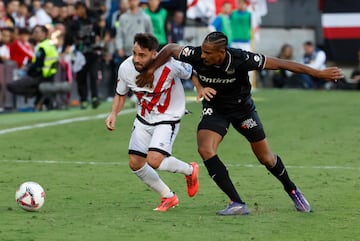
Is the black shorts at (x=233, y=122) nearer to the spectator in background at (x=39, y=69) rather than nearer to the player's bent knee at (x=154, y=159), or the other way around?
the player's bent knee at (x=154, y=159)

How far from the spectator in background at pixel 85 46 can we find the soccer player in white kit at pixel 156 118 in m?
12.5

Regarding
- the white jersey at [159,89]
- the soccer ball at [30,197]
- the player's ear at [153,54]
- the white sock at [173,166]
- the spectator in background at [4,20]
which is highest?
the player's ear at [153,54]

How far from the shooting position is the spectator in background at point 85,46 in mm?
23484

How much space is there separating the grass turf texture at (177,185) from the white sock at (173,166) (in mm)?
355

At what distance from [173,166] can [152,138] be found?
1.08ft

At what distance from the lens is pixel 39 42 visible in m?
22.8

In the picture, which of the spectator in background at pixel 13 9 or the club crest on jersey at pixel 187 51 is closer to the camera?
the club crest on jersey at pixel 187 51

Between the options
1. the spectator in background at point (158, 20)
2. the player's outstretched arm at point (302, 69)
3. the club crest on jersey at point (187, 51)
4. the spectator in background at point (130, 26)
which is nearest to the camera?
the player's outstretched arm at point (302, 69)

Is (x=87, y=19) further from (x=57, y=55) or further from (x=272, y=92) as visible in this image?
(x=272, y=92)

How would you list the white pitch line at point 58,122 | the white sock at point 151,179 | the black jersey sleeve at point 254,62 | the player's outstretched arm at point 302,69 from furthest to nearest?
1. the white pitch line at point 58,122
2. the white sock at point 151,179
3. the black jersey sleeve at point 254,62
4. the player's outstretched arm at point 302,69

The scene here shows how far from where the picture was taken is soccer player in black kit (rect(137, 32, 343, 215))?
1018 cm

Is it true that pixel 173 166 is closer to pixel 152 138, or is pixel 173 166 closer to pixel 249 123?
pixel 152 138

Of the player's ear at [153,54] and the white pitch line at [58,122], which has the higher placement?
the player's ear at [153,54]

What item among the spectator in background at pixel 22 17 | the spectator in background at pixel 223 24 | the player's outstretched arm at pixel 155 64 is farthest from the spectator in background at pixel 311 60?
the player's outstretched arm at pixel 155 64
